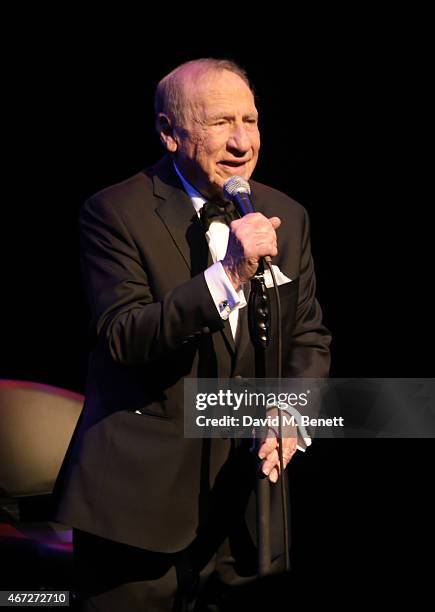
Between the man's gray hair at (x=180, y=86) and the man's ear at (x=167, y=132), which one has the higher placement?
the man's gray hair at (x=180, y=86)

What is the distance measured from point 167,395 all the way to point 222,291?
332mm

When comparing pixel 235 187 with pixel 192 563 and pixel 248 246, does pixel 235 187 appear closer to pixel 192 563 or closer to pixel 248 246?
pixel 248 246

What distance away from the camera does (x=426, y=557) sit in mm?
2467

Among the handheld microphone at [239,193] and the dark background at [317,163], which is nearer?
the handheld microphone at [239,193]

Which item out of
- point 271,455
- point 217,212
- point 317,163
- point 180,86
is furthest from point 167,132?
point 317,163

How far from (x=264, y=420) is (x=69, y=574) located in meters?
1.05

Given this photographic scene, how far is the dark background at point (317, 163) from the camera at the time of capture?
3246mm

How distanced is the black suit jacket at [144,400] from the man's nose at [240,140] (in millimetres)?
173

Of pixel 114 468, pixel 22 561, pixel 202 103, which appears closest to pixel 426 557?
pixel 114 468

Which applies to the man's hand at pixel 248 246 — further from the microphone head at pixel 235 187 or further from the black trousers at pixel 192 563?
the black trousers at pixel 192 563

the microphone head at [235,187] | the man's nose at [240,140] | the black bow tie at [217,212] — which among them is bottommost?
the black bow tie at [217,212]

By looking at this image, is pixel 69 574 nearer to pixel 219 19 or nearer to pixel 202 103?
pixel 202 103

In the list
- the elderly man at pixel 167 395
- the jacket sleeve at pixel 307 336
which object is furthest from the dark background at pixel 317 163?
the elderly man at pixel 167 395

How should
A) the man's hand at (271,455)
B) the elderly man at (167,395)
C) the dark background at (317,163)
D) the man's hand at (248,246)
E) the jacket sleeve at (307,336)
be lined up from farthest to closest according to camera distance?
the dark background at (317,163), the jacket sleeve at (307,336), the elderly man at (167,395), the man's hand at (271,455), the man's hand at (248,246)
